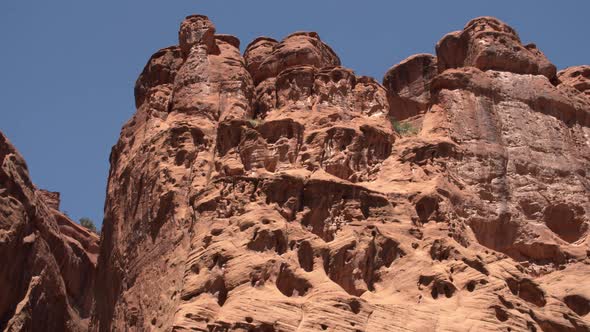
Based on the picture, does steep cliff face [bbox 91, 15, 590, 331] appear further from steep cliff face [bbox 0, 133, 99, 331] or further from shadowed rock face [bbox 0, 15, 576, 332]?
steep cliff face [bbox 0, 133, 99, 331]

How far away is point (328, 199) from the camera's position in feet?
99.1

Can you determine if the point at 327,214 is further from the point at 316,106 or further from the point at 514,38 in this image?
the point at 514,38

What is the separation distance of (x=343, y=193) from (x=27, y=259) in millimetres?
13338

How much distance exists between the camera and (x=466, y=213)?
32.9 metres

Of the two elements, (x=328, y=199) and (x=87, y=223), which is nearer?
(x=328, y=199)

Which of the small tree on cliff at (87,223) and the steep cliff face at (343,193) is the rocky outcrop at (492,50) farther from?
the small tree on cliff at (87,223)

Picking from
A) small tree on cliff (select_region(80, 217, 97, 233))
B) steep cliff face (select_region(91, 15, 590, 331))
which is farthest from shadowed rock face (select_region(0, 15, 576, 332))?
small tree on cliff (select_region(80, 217, 97, 233))

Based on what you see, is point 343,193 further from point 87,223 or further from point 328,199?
point 87,223

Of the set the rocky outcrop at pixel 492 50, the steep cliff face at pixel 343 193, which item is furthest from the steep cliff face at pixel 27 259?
the rocky outcrop at pixel 492 50

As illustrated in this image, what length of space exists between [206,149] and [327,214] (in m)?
4.86

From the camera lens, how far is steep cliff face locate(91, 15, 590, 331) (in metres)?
27.3

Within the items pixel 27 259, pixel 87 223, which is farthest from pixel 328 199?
pixel 87 223

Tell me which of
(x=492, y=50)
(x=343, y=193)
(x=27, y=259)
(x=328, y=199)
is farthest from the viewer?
(x=492, y=50)

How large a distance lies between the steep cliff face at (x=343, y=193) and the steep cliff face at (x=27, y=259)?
3.32m
